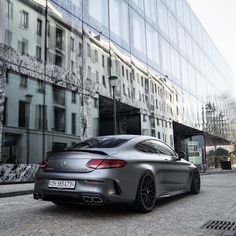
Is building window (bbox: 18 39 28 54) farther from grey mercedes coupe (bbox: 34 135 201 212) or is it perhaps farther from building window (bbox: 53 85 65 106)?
grey mercedes coupe (bbox: 34 135 201 212)

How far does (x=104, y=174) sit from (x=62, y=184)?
2.22 ft

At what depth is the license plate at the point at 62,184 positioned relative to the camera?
5121 mm

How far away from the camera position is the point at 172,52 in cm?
3391

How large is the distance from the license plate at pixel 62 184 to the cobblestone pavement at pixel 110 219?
489 millimetres

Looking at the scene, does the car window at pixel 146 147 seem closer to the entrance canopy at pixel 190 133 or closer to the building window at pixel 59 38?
the building window at pixel 59 38

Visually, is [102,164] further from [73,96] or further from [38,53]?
[73,96]

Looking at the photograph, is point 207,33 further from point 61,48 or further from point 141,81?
point 61,48

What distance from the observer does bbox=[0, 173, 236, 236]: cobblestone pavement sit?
14.5 feet

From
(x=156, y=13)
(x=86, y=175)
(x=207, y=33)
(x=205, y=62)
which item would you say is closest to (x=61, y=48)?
(x=86, y=175)

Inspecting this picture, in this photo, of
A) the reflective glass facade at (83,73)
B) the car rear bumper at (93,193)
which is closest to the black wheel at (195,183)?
the car rear bumper at (93,193)

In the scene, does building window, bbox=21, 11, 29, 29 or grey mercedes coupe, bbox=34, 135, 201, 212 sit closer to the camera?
grey mercedes coupe, bbox=34, 135, 201, 212

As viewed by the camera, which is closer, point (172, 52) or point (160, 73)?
point (160, 73)

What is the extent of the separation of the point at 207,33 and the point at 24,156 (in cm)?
4271

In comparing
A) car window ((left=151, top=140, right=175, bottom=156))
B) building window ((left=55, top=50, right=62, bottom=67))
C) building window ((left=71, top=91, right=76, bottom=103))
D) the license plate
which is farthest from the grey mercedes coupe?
building window ((left=71, top=91, right=76, bottom=103))
